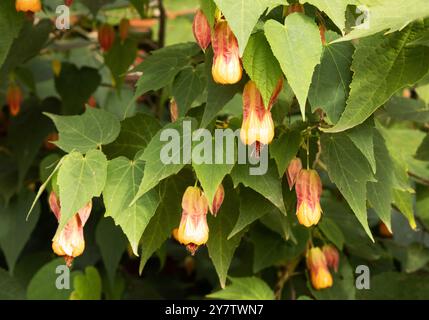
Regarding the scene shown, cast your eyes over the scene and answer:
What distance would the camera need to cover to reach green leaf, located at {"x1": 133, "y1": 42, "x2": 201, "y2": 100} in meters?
1.06

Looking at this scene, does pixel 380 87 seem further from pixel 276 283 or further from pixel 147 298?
pixel 147 298

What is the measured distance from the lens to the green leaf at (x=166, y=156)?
2.94 feet

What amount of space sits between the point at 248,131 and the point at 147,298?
77 centimetres

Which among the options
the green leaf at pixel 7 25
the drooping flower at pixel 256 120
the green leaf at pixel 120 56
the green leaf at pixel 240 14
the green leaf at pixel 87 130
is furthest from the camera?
the green leaf at pixel 120 56

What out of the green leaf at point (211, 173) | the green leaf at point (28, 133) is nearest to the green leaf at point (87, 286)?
the green leaf at point (28, 133)

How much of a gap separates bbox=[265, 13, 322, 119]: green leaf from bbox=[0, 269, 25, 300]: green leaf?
0.80 m

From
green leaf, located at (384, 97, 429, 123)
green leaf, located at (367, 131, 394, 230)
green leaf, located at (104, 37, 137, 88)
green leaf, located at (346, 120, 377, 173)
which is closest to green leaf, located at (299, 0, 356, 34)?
green leaf, located at (346, 120, 377, 173)

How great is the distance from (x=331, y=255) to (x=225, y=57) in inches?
21.1

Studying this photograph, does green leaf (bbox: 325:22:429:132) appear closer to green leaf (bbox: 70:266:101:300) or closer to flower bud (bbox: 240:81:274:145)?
flower bud (bbox: 240:81:274:145)

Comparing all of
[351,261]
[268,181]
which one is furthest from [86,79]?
[268,181]

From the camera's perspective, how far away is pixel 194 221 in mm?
939

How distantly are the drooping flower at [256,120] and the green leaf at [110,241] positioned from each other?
53 centimetres

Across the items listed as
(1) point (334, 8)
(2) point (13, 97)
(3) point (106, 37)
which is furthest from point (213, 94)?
(2) point (13, 97)

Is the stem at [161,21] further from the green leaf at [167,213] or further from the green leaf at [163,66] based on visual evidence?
the green leaf at [167,213]
